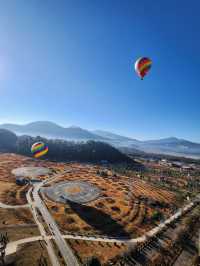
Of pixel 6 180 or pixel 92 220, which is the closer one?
pixel 92 220

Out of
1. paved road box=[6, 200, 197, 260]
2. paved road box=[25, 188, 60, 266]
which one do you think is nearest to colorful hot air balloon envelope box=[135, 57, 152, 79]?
paved road box=[6, 200, 197, 260]

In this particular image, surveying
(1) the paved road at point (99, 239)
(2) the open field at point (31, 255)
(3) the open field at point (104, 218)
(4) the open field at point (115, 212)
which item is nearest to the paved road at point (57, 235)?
(3) the open field at point (104, 218)

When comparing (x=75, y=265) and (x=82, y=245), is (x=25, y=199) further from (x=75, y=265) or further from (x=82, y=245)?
(x=75, y=265)

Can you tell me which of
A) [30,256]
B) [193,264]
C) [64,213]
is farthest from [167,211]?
[30,256]

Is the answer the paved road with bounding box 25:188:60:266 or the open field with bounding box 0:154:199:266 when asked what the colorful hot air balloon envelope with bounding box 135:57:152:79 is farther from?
the paved road with bounding box 25:188:60:266

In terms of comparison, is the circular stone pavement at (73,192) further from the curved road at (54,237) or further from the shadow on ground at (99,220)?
the curved road at (54,237)

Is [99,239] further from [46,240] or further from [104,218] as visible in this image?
[46,240]

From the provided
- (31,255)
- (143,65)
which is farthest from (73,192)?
(143,65)
